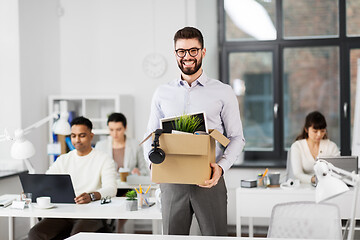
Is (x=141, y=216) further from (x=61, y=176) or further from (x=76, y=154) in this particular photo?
(x=76, y=154)

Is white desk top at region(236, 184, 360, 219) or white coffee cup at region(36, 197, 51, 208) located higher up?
white coffee cup at region(36, 197, 51, 208)

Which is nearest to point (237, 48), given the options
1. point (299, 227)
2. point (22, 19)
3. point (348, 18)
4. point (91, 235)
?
point (348, 18)

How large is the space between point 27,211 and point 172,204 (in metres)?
1.18

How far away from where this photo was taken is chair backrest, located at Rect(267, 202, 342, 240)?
2.63 metres

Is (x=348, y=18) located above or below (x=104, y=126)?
above

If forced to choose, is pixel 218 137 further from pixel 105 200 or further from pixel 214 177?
pixel 105 200

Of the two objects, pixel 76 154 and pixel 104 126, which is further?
pixel 104 126


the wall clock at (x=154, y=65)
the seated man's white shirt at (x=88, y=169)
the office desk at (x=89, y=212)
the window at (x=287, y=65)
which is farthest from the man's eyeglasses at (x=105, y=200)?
the window at (x=287, y=65)

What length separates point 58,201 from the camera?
353 cm

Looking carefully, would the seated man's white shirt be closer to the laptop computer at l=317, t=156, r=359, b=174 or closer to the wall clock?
the laptop computer at l=317, t=156, r=359, b=174

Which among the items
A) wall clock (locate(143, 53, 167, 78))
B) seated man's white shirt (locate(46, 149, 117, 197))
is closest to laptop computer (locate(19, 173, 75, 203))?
seated man's white shirt (locate(46, 149, 117, 197))

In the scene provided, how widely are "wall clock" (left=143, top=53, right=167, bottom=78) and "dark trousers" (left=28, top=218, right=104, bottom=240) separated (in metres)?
2.29

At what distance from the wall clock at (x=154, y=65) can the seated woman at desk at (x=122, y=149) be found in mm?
779

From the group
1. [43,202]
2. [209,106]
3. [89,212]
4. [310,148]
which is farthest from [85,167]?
[310,148]
